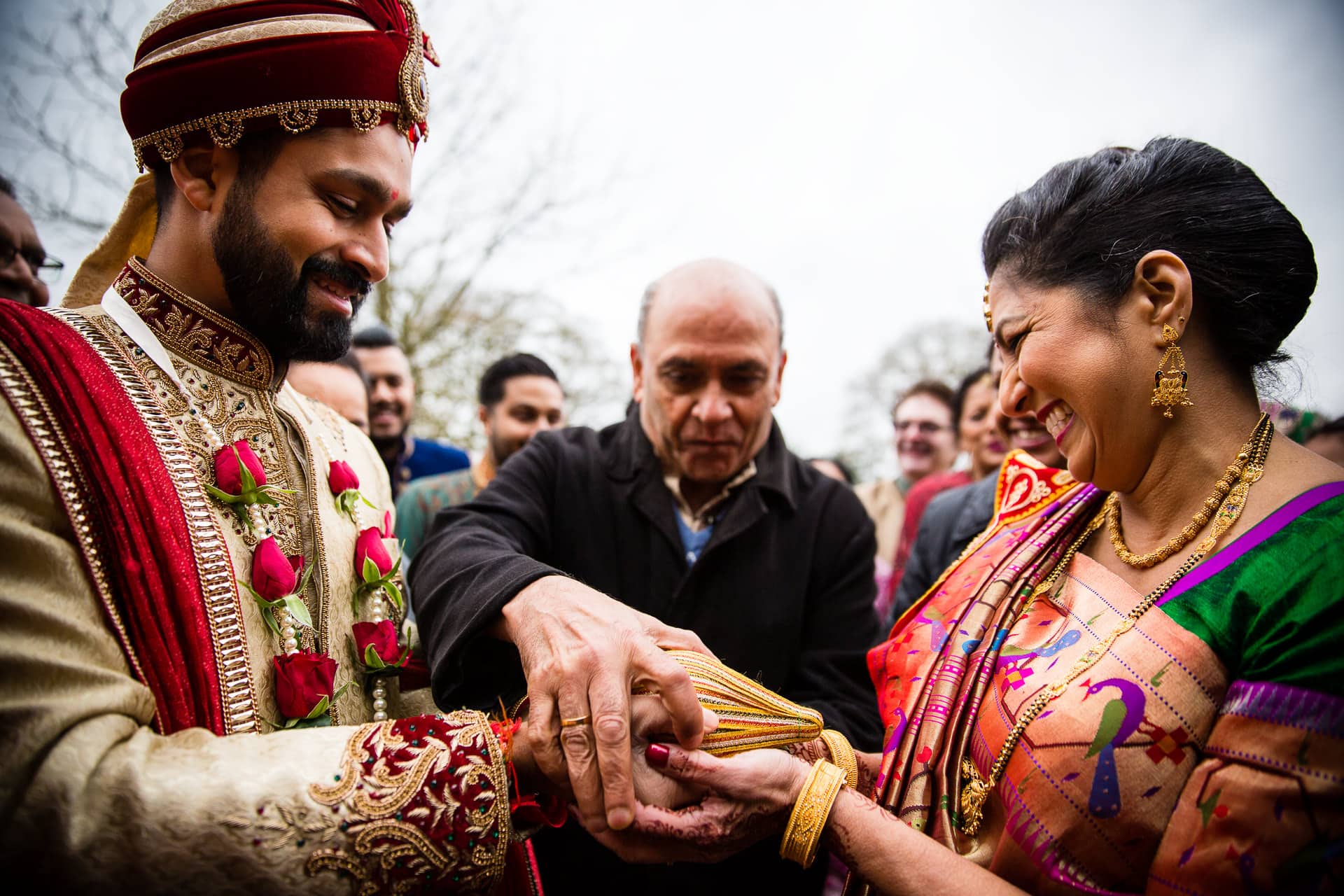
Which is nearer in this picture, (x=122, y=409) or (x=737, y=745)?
(x=122, y=409)

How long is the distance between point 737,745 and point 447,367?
11.6 m

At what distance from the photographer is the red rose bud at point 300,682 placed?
166 cm

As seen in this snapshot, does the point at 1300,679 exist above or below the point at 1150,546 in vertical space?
below

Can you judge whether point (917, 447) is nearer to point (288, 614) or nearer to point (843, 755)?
point (843, 755)

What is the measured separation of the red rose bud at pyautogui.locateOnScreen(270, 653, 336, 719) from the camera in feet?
5.46

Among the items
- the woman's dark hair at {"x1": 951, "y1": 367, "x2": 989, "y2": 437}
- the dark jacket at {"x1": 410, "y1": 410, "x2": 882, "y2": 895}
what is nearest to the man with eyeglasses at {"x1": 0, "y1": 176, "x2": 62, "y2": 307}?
the dark jacket at {"x1": 410, "y1": 410, "x2": 882, "y2": 895}

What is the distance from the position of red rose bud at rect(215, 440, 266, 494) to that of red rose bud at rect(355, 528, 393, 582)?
0.34 metres

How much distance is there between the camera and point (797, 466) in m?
3.06

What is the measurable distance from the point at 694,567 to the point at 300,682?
1335 millimetres

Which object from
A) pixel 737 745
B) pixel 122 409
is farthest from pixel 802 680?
pixel 122 409

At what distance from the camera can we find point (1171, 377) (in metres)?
1.72

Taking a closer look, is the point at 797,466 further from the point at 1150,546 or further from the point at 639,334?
the point at 1150,546

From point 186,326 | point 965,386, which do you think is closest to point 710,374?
point 186,326

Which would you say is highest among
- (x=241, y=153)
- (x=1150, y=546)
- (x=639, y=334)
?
(x=241, y=153)
